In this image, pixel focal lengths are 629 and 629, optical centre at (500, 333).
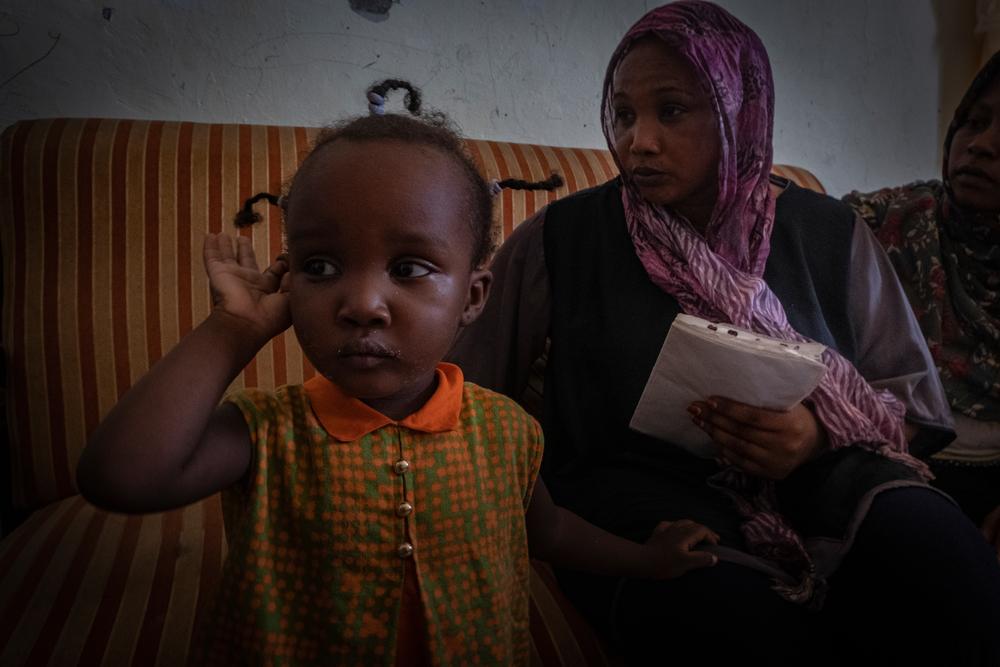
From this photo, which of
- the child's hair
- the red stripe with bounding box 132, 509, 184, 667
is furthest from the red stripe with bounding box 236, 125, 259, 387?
the child's hair

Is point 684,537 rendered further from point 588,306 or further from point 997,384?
point 997,384

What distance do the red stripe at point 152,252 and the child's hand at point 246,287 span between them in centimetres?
55

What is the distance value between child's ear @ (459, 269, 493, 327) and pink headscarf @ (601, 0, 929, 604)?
0.28 metres

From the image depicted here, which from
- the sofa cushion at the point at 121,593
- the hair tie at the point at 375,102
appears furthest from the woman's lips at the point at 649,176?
the sofa cushion at the point at 121,593

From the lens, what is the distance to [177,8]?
1188 millimetres

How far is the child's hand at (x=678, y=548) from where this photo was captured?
0.65 m

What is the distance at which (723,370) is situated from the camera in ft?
2.11

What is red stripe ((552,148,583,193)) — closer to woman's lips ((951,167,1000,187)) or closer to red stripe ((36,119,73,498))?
woman's lips ((951,167,1000,187))

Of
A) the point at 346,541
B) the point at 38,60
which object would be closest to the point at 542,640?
the point at 346,541

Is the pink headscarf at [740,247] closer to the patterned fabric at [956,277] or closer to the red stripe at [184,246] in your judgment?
the patterned fabric at [956,277]

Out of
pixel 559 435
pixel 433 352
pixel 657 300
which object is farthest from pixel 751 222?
pixel 433 352

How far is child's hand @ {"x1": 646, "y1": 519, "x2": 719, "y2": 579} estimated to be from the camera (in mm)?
650

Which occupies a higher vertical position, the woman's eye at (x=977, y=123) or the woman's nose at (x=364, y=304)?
the woman's eye at (x=977, y=123)

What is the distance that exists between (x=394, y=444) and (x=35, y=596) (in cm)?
51
